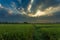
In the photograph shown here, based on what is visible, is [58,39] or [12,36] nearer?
[12,36]

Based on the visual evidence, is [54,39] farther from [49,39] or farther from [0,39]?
[0,39]

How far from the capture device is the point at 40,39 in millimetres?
20625

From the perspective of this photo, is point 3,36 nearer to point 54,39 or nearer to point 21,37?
point 21,37

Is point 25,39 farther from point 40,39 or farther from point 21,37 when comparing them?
point 40,39

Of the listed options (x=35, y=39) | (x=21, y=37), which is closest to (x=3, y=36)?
(x=21, y=37)

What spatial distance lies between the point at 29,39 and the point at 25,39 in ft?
1.34

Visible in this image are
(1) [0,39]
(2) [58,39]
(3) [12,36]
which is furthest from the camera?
→ (2) [58,39]

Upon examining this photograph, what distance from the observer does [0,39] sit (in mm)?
16078

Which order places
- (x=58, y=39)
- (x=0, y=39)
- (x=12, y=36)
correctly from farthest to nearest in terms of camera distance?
(x=58, y=39), (x=12, y=36), (x=0, y=39)

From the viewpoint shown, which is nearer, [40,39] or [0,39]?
[0,39]

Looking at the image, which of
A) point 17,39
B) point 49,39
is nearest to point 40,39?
point 49,39

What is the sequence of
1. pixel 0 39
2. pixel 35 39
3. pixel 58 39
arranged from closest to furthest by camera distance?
pixel 0 39
pixel 58 39
pixel 35 39

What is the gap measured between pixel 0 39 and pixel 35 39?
5298mm

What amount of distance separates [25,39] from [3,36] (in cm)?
224
